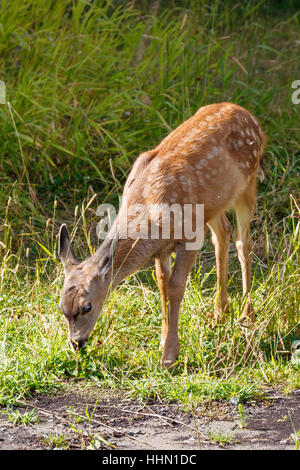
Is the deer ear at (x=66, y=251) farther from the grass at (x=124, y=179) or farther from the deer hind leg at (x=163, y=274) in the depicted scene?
the deer hind leg at (x=163, y=274)

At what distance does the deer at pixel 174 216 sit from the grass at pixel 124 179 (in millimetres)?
216

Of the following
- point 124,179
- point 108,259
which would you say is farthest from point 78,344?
point 124,179

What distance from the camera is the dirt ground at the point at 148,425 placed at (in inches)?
191

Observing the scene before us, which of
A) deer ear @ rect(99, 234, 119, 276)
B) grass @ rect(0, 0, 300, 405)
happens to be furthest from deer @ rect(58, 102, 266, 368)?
grass @ rect(0, 0, 300, 405)

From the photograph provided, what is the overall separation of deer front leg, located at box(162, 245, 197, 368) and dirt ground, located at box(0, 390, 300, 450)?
0.58 meters

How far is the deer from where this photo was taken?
5871 mm

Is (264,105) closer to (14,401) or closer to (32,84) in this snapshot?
(32,84)

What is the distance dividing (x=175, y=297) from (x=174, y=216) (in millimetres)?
588

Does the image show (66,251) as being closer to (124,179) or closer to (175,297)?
(175,297)

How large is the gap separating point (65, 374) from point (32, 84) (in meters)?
3.78

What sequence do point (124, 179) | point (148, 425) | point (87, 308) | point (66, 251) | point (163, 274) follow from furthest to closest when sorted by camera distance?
point (124, 179) < point (163, 274) < point (66, 251) < point (87, 308) < point (148, 425)

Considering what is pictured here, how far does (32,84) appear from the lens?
28.3 feet

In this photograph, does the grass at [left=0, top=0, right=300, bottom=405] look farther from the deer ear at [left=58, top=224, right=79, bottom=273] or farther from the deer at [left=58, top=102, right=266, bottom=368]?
the deer ear at [left=58, top=224, right=79, bottom=273]

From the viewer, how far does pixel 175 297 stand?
6.14 metres
